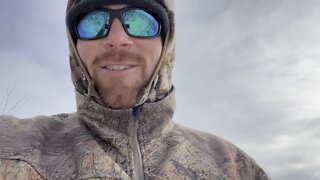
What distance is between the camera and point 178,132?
3.54 meters

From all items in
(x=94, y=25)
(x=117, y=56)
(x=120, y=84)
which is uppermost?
(x=94, y=25)

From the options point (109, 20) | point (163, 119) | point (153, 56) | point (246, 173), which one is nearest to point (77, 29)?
point (109, 20)

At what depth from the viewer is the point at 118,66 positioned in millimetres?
3133

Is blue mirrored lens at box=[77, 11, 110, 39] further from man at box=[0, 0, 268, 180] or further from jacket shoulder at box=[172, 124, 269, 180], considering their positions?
jacket shoulder at box=[172, 124, 269, 180]

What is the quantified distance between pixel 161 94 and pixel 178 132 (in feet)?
0.95

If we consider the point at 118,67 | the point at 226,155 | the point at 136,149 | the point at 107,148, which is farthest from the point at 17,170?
the point at 226,155

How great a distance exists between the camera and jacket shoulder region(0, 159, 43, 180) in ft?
9.43

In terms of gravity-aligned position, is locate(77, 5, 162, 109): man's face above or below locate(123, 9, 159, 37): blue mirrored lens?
below

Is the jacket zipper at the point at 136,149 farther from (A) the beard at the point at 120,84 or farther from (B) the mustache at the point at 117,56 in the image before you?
(B) the mustache at the point at 117,56

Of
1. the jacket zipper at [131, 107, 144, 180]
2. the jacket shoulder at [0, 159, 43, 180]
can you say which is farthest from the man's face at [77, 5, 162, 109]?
the jacket shoulder at [0, 159, 43, 180]

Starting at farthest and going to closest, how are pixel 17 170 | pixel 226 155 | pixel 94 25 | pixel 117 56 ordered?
pixel 226 155
pixel 94 25
pixel 117 56
pixel 17 170

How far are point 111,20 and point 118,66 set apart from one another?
28 cm

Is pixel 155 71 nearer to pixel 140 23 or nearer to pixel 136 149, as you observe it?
pixel 140 23

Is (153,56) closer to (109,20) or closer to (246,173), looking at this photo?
(109,20)
